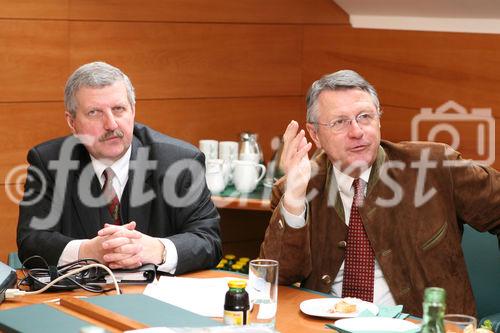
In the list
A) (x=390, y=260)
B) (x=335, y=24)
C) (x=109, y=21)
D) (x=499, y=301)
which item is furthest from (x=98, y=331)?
(x=335, y=24)

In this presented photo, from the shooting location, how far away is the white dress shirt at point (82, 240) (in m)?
2.96

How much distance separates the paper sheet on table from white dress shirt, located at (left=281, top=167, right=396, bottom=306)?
0.89ft

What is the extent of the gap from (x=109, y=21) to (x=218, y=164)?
89 cm

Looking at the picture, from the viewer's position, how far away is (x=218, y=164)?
447cm

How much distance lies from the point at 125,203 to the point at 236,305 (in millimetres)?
1065

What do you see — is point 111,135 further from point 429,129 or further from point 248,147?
point 429,129

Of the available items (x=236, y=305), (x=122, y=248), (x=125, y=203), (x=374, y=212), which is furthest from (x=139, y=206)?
(x=236, y=305)

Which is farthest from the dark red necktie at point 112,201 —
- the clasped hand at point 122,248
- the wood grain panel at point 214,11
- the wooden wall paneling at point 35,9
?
the wood grain panel at point 214,11

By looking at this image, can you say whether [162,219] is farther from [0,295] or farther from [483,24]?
[483,24]

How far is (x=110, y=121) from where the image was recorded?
315cm

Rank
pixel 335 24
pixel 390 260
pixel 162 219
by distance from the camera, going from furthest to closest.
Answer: pixel 335 24 → pixel 162 219 → pixel 390 260

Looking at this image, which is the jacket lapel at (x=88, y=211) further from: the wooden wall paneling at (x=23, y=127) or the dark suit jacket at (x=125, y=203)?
the wooden wall paneling at (x=23, y=127)

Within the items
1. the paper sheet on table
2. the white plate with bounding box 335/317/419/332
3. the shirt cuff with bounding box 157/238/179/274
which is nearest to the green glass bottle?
the white plate with bounding box 335/317/419/332

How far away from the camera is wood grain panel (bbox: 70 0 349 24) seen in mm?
4684
